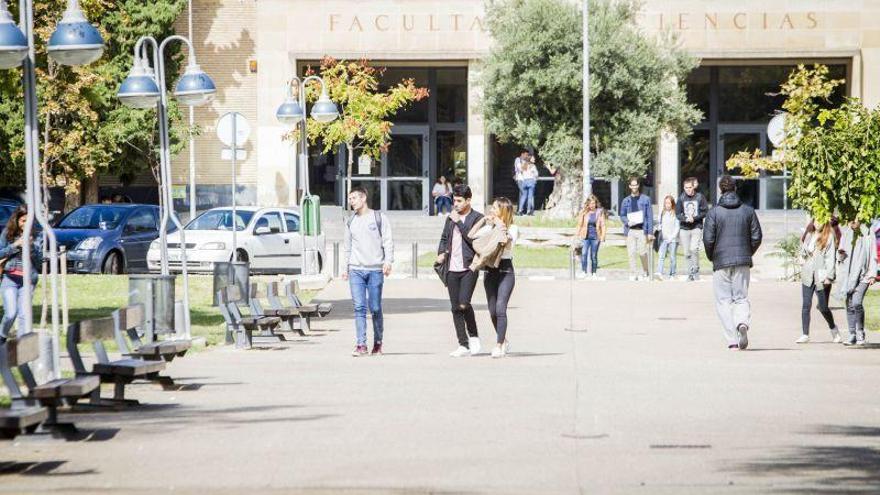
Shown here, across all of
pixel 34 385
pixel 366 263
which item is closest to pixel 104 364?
pixel 34 385

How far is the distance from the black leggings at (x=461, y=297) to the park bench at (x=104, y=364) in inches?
196

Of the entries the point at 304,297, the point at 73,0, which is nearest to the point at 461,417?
the point at 73,0

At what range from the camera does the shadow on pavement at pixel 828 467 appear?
29.9 ft

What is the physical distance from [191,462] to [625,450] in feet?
8.39

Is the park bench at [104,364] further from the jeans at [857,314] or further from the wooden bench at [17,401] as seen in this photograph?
the jeans at [857,314]

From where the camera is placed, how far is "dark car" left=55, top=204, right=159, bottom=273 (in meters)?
33.0

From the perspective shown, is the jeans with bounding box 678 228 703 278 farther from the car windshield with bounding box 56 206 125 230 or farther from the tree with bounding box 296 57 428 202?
the tree with bounding box 296 57 428 202

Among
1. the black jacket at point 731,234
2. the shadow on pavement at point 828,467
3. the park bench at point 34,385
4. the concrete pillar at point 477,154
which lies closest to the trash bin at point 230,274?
the black jacket at point 731,234

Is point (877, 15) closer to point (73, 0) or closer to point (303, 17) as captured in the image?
point (303, 17)

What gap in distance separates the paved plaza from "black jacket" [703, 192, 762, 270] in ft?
3.35

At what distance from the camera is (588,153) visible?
44.8 metres

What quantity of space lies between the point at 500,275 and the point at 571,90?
2951 cm

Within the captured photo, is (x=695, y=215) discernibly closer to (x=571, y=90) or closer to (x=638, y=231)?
(x=638, y=231)

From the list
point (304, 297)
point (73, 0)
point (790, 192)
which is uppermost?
point (73, 0)
